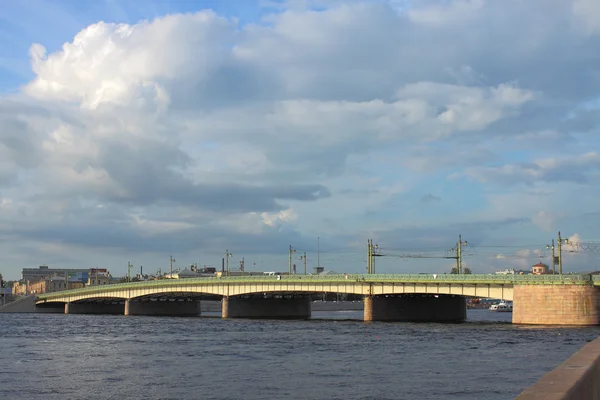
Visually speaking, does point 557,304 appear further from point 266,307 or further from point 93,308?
point 93,308

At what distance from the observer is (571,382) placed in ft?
34.3

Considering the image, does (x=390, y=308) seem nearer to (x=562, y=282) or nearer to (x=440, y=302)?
(x=440, y=302)

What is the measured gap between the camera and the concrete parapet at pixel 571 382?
9266mm

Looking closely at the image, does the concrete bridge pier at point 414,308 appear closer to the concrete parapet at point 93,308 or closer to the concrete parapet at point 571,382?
the concrete parapet at point 93,308

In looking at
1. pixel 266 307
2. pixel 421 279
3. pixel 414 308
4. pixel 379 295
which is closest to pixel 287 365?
pixel 421 279

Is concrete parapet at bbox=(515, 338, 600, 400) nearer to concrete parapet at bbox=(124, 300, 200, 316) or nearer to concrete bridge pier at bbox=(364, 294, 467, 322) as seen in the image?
concrete bridge pier at bbox=(364, 294, 467, 322)

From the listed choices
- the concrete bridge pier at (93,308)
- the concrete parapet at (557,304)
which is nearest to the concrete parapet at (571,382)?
the concrete parapet at (557,304)

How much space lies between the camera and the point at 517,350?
5309 cm

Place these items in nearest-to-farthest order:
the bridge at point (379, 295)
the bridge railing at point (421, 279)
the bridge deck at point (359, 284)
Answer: the bridge at point (379, 295) < the bridge railing at point (421, 279) < the bridge deck at point (359, 284)

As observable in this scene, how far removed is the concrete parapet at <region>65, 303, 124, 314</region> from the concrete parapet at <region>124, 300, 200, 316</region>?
2463 centimetres

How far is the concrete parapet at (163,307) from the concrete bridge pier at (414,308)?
203ft

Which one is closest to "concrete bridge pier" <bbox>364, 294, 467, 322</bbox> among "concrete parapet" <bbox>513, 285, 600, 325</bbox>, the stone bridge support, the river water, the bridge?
the bridge

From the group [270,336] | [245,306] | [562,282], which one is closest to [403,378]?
[270,336]

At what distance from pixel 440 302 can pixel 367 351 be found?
61057mm
